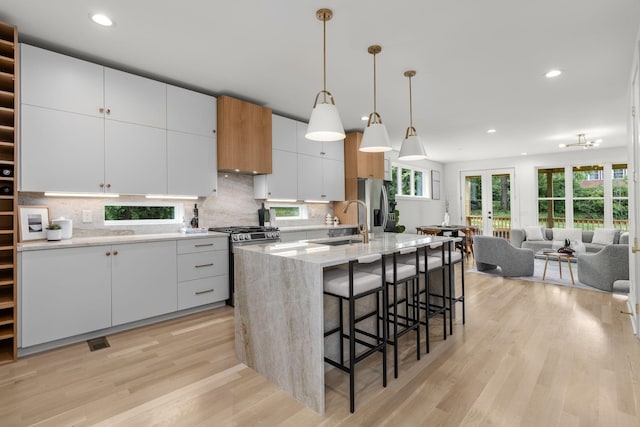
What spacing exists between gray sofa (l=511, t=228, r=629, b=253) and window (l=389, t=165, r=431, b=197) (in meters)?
2.42

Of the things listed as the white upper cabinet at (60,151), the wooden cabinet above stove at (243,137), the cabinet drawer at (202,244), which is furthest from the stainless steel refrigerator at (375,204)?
the white upper cabinet at (60,151)

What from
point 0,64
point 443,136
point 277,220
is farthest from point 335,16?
point 443,136

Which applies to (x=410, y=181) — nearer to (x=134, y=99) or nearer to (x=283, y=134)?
(x=283, y=134)

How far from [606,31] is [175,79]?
3.87 metres

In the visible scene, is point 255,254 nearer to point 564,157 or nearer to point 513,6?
point 513,6

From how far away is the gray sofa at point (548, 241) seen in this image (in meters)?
6.32

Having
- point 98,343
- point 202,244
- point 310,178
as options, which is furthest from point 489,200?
point 98,343

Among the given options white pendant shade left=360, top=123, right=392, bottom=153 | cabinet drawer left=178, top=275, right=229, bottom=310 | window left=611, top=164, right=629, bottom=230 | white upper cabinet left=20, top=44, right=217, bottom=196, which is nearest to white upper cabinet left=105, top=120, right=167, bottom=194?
white upper cabinet left=20, top=44, right=217, bottom=196

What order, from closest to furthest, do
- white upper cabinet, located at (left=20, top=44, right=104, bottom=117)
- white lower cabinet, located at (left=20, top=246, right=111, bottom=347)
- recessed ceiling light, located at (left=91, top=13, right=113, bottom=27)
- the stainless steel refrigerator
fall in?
recessed ceiling light, located at (left=91, top=13, right=113, bottom=27) → white lower cabinet, located at (left=20, top=246, right=111, bottom=347) → white upper cabinet, located at (left=20, top=44, right=104, bottom=117) → the stainless steel refrigerator

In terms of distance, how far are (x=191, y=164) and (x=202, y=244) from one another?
891 mm

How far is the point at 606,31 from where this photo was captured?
259 cm

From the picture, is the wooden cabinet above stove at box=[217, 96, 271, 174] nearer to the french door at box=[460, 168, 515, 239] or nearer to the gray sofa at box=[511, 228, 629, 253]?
the gray sofa at box=[511, 228, 629, 253]

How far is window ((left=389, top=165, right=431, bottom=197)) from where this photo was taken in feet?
25.7

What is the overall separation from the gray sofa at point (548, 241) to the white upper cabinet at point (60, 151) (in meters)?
7.80
